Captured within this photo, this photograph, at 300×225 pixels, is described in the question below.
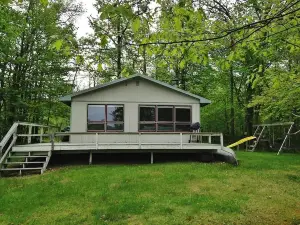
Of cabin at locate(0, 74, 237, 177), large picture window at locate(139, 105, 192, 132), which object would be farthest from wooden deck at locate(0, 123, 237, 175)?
large picture window at locate(139, 105, 192, 132)

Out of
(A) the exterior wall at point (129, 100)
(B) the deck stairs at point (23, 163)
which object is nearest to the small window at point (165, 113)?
(A) the exterior wall at point (129, 100)

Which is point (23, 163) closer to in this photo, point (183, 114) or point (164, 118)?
point (164, 118)

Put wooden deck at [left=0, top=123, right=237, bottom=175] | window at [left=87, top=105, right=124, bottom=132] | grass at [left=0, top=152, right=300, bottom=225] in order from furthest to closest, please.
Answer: window at [left=87, top=105, right=124, bottom=132], wooden deck at [left=0, top=123, right=237, bottom=175], grass at [left=0, top=152, right=300, bottom=225]

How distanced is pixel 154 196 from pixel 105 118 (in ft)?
24.5

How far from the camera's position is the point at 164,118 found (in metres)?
15.3

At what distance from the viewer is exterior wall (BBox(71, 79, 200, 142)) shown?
14508 millimetres

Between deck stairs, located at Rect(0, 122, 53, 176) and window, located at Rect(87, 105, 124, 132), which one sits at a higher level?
window, located at Rect(87, 105, 124, 132)

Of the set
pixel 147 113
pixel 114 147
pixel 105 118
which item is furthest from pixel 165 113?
pixel 114 147

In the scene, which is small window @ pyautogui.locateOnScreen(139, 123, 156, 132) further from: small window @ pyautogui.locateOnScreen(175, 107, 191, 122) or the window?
small window @ pyautogui.locateOnScreen(175, 107, 191, 122)

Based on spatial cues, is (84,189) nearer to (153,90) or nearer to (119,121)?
(119,121)

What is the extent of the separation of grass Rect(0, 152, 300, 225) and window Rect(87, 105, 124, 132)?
11.3ft

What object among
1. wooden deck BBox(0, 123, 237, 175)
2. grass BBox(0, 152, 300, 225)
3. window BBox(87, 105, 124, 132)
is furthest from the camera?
window BBox(87, 105, 124, 132)

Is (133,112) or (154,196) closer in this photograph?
(154,196)

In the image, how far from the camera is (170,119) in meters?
15.3
